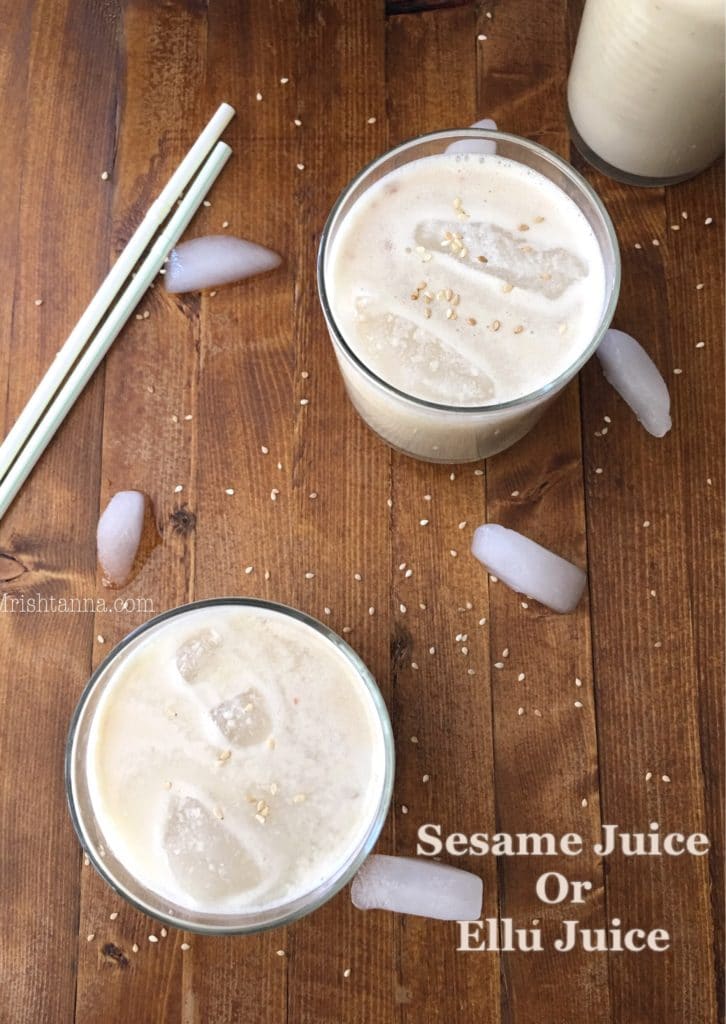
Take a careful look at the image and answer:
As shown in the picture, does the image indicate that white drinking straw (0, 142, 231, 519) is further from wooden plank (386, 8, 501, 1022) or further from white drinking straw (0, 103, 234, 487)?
wooden plank (386, 8, 501, 1022)

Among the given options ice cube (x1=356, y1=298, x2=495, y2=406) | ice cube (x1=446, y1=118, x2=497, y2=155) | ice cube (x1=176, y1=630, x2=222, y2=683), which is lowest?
ice cube (x1=176, y1=630, x2=222, y2=683)

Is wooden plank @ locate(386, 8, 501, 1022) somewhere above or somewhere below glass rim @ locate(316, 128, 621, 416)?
below

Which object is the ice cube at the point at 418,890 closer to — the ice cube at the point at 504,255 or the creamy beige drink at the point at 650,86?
the ice cube at the point at 504,255

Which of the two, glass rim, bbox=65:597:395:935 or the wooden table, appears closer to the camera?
glass rim, bbox=65:597:395:935

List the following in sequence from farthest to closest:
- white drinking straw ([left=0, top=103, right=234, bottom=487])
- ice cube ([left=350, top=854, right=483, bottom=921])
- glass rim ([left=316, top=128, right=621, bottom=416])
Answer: white drinking straw ([left=0, top=103, right=234, bottom=487]) < ice cube ([left=350, top=854, right=483, bottom=921]) < glass rim ([left=316, top=128, right=621, bottom=416])

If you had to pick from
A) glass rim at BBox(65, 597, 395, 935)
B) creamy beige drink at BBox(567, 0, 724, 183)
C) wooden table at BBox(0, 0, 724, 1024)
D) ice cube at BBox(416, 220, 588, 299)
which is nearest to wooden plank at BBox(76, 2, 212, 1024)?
wooden table at BBox(0, 0, 724, 1024)

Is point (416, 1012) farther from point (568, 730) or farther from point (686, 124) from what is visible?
point (686, 124)

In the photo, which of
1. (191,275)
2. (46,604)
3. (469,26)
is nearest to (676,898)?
(46,604)

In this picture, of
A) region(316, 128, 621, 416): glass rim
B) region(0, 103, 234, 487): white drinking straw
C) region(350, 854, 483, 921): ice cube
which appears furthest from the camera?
region(0, 103, 234, 487): white drinking straw
